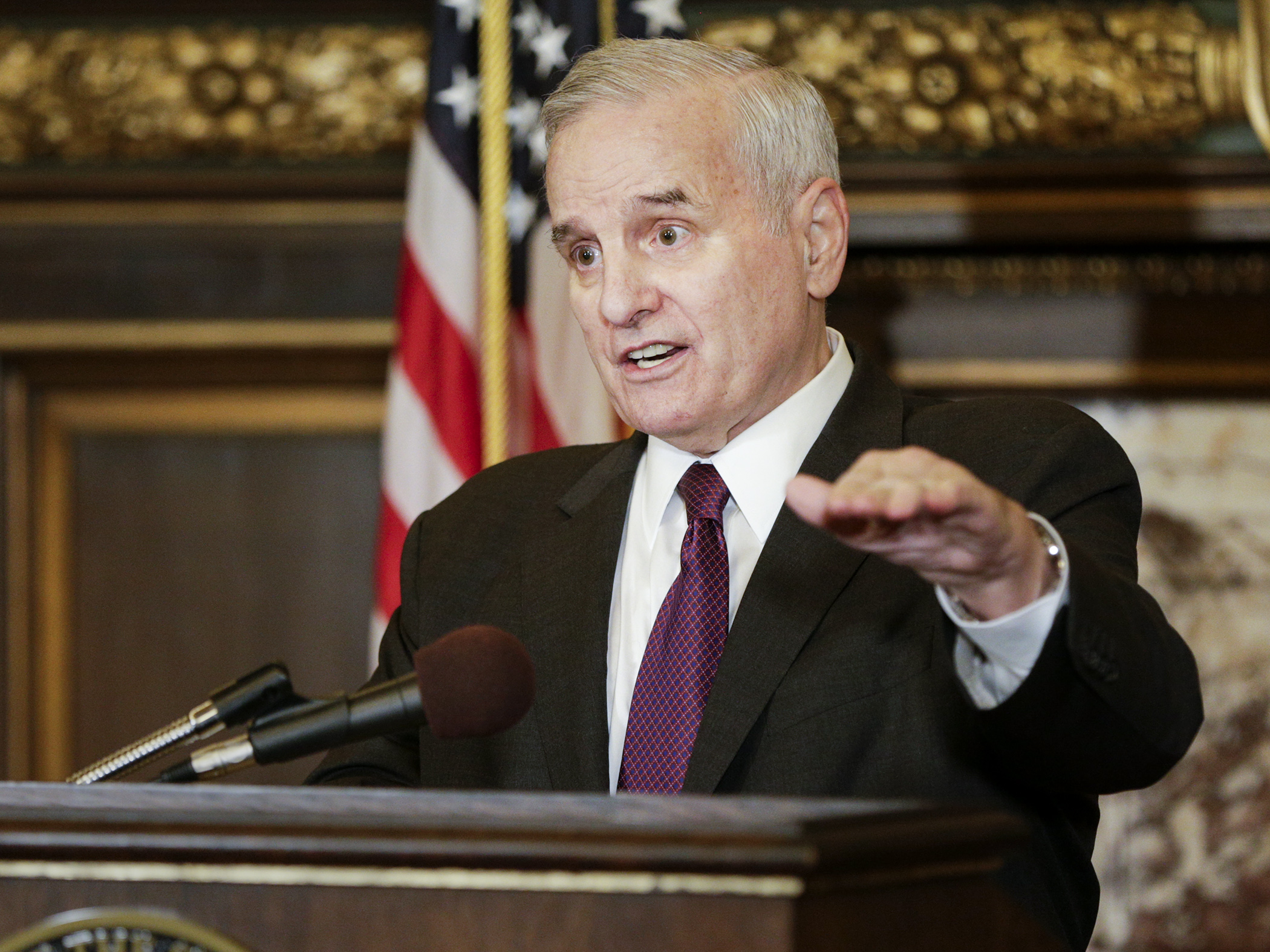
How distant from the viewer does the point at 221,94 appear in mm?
3689

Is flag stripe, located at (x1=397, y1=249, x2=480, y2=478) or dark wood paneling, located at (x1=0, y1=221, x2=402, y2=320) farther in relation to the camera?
dark wood paneling, located at (x1=0, y1=221, x2=402, y2=320)

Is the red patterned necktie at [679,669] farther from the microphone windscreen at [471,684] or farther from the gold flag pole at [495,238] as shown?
the gold flag pole at [495,238]

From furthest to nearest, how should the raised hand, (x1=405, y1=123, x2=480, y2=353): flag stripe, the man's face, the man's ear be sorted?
(x1=405, y1=123, x2=480, y2=353): flag stripe → the man's ear → the man's face → the raised hand

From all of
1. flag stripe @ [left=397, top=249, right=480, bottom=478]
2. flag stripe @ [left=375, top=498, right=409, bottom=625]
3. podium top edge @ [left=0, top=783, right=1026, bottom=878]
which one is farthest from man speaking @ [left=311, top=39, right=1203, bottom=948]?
flag stripe @ [left=397, top=249, right=480, bottom=478]

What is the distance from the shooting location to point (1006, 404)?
185 cm

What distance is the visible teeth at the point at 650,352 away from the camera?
190 centimetres

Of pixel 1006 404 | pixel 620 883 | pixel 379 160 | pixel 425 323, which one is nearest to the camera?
pixel 620 883

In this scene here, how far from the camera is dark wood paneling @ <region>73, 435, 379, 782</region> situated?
3826 millimetres

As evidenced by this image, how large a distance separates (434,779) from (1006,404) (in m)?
0.78

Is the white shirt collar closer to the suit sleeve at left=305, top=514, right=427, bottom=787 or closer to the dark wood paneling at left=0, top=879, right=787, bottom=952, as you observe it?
the suit sleeve at left=305, top=514, right=427, bottom=787

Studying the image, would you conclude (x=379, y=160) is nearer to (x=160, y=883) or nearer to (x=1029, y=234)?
(x=1029, y=234)

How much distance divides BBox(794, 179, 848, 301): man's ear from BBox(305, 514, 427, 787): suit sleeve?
682 mm

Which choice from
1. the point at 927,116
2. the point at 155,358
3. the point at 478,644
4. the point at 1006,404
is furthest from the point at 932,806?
the point at 155,358

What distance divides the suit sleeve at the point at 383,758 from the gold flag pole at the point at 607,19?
67.5 inches
